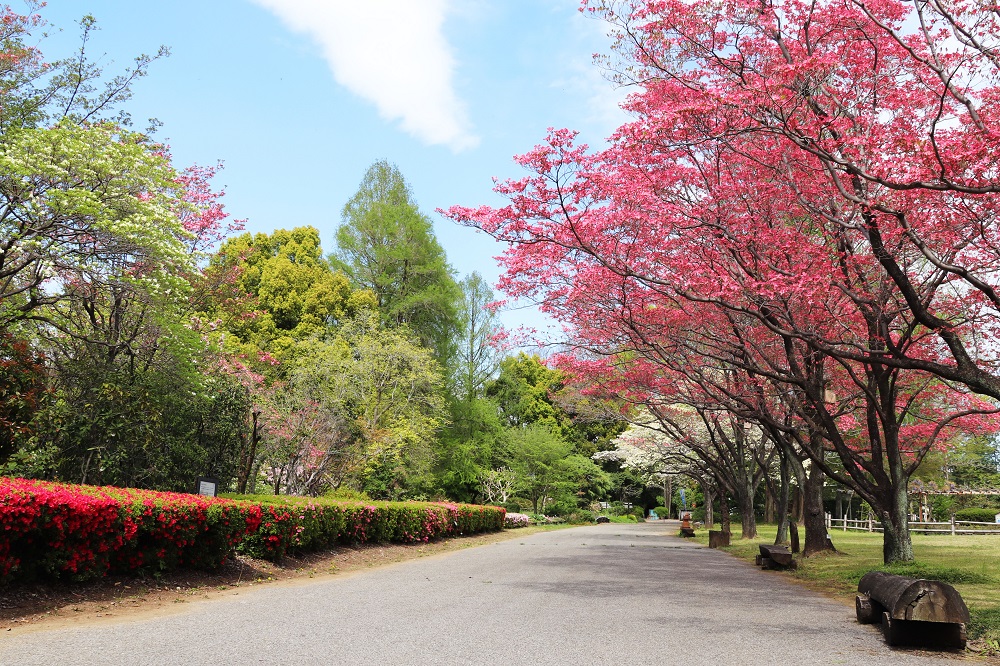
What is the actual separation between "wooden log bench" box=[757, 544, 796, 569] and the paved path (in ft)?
8.85

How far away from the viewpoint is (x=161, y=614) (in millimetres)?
6512

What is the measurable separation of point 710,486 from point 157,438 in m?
24.7

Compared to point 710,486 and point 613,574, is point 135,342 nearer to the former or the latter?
point 613,574

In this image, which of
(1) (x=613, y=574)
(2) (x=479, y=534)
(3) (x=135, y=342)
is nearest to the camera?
(1) (x=613, y=574)

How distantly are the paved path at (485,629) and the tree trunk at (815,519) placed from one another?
5530 millimetres

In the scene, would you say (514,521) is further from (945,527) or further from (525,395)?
(525,395)

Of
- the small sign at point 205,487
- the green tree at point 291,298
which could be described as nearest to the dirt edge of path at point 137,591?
the small sign at point 205,487

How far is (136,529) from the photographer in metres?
7.43

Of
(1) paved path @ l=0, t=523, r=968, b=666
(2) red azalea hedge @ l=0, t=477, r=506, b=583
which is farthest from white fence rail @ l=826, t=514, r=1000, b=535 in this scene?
(2) red azalea hedge @ l=0, t=477, r=506, b=583

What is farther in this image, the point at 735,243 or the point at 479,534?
the point at 479,534

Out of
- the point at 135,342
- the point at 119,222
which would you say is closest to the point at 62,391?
the point at 135,342

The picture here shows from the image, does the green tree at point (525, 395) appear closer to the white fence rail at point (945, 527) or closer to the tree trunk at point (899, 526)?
the white fence rail at point (945, 527)

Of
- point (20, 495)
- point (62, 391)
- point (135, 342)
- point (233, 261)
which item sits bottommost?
point (20, 495)

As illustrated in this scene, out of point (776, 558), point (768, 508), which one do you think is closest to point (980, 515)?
point (768, 508)
